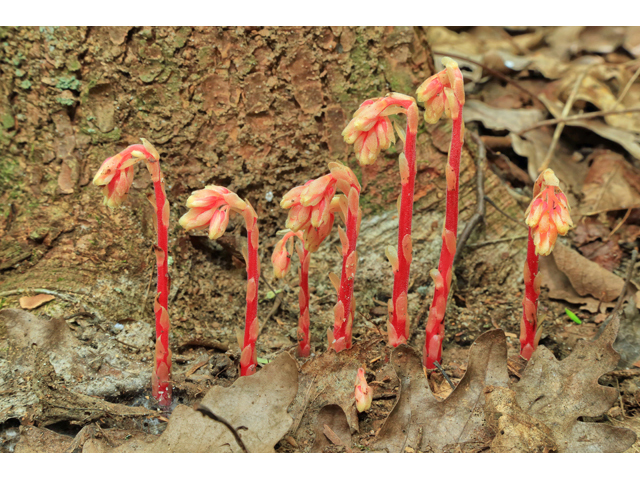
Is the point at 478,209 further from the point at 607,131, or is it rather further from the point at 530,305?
the point at 607,131

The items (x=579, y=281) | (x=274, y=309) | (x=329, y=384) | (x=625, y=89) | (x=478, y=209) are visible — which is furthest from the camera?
(x=625, y=89)

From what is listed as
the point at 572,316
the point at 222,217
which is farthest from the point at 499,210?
the point at 222,217

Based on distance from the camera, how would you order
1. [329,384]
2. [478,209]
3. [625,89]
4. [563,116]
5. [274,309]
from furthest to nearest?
[625,89], [563,116], [478,209], [274,309], [329,384]

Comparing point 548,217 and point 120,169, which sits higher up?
point 120,169

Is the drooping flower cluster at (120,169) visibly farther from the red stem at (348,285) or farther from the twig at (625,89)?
the twig at (625,89)

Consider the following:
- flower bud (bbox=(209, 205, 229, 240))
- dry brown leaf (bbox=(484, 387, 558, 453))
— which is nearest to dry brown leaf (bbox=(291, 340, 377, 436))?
dry brown leaf (bbox=(484, 387, 558, 453))

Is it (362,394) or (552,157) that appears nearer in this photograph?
(362,394)

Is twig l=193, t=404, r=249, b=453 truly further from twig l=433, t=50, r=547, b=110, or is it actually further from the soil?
twig l=433, t=50, r=547, b=110

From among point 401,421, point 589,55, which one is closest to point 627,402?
point 401,421

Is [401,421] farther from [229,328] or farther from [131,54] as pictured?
[131,54]
